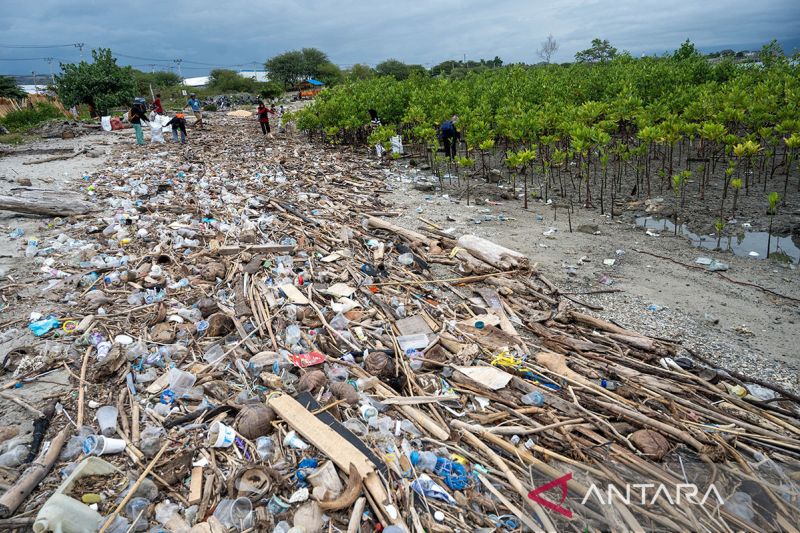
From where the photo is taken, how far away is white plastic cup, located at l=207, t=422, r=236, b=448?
313cm

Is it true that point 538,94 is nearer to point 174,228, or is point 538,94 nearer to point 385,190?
point 385,190

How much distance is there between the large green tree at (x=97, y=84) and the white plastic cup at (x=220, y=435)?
27.7 m

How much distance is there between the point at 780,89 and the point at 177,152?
51.6 feet

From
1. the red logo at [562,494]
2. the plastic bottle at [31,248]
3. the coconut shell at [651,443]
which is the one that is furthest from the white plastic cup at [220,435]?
the plastic bottle at [31,248]

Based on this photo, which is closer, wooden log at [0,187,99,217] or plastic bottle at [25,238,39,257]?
plastic bottle at [25,238,39,257]

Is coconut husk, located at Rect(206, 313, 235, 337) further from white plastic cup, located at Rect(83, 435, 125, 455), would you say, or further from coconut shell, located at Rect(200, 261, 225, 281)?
white plastic cup, located at Rect(83, 435, 125, 455)

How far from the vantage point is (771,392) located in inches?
159

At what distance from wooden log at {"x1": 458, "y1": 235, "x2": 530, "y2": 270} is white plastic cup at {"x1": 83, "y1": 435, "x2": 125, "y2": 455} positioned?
453 centimetres

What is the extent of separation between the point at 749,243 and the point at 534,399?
235 inches

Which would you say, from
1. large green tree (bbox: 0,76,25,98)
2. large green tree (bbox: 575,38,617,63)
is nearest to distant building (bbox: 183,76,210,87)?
large green tree (bbox: 0,76,25,98)

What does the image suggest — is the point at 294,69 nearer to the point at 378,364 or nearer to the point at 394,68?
the point at 394,68

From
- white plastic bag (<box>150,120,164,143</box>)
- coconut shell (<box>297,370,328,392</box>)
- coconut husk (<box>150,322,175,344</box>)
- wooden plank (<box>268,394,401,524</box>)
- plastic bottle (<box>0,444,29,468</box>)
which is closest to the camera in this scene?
wooden plank (<box>268,394,401,524</box>)

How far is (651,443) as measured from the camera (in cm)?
331

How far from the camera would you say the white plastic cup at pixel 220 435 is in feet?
10.3
